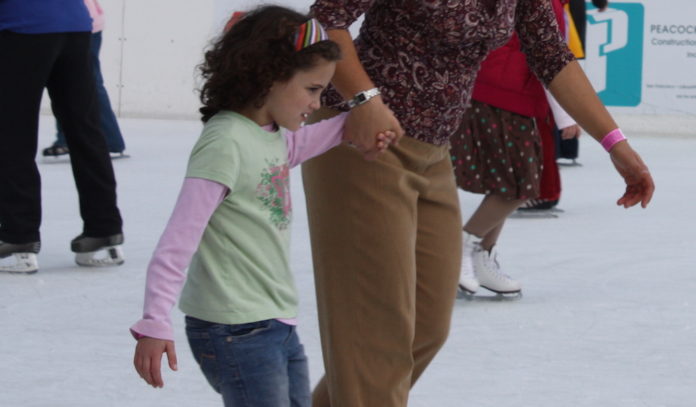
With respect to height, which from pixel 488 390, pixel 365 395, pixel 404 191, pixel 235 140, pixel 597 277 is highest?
pixel 235 140

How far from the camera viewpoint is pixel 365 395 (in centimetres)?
218

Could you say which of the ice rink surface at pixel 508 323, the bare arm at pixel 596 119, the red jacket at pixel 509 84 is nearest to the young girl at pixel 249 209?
the bare arm at pixel 596 119

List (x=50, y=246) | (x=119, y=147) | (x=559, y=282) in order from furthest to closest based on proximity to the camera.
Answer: (x=119, y=147) < (x=50, y=246) < (x=559, y=282)

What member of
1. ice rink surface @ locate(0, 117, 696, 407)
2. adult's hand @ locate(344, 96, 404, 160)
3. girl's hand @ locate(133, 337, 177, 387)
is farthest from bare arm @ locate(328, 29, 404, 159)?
ice rink surface @ locate(0, 117, 696, 407)

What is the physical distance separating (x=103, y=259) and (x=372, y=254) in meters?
2.38

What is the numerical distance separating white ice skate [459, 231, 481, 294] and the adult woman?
164cm

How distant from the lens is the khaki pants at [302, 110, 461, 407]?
2.16 m

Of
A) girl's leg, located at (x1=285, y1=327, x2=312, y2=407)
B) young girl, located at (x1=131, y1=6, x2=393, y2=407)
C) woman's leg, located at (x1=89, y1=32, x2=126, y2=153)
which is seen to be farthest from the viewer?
woman's leg, located at (x1=89, y1=32, x2=126, y2=153)

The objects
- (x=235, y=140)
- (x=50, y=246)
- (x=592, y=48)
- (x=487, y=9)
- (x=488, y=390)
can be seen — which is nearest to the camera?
(x=235, y=140)

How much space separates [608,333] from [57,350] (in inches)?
55.5

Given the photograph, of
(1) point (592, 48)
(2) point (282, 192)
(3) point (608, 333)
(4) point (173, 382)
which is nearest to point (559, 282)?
(3) point (608, 333)

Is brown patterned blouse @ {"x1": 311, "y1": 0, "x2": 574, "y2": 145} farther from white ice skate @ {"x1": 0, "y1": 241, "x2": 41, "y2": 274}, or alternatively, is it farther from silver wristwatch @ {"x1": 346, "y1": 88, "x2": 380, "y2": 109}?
white ice skate @ {"x1": 0, "y1": 241, "x2": 41, "y2": 274}

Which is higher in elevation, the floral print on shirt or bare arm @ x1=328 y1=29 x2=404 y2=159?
bare arm @ x1=328 y1=29 x2=404 y2=159

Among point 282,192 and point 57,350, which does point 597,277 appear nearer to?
point 57,350
